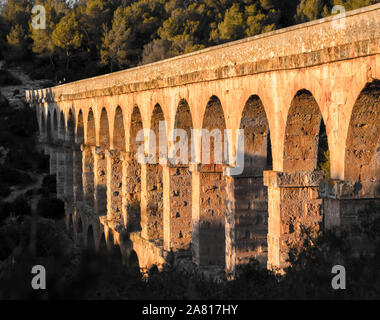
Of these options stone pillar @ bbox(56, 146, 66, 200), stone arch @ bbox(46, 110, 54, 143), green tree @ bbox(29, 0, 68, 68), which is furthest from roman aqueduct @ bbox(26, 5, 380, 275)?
green tree @ bbox(29, 0, 68, 68)

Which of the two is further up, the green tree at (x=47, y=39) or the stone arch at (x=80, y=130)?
the green tree at (x=47, y=39)

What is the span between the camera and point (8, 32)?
201 ft

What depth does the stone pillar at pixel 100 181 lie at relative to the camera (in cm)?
2483

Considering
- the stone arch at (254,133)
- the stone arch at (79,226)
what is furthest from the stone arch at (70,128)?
the stone arch at (254,133)

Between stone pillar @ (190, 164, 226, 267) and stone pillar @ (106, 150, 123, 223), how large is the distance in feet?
26.2

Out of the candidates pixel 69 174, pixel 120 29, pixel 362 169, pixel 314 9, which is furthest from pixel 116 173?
pixel 120 29

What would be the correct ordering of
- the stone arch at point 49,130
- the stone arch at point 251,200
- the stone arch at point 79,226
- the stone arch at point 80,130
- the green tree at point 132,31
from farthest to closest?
the green tree at point 132,31 → the stone arch at point 49,130 → the stone arch at point 80,130 → the stone arch at point 79,226 → the stone arch at point 251,200

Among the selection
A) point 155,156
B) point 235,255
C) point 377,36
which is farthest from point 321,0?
point 377,36

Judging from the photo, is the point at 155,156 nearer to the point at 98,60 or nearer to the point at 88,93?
the point at 88,93

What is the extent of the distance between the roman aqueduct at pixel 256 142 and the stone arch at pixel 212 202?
0.02 meters

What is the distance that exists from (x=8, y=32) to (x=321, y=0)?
111 ft

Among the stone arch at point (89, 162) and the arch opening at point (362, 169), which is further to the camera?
the stone arch at point (89, 162)

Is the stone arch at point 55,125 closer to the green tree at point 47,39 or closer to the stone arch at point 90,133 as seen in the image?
the stone arch at point 90,133

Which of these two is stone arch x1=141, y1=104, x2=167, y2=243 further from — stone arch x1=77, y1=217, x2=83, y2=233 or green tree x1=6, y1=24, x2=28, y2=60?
green tree x1=6, y1=24, x2=28, y2=60
